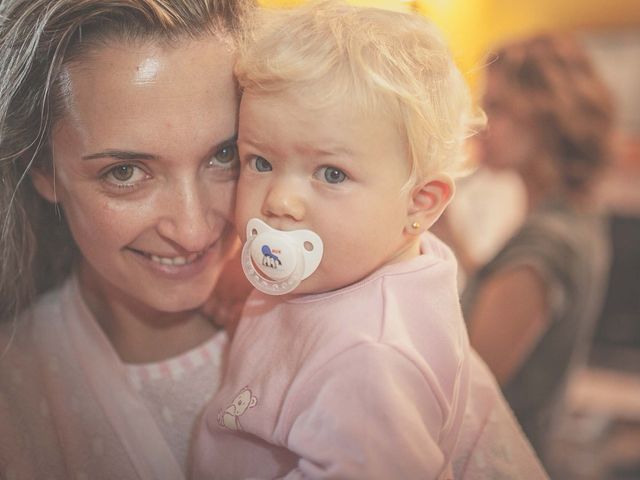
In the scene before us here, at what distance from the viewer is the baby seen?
2.21 ft

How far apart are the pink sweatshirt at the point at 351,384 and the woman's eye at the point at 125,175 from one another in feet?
0.73

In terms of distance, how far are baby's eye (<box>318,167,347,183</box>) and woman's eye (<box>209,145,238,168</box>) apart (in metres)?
0.21

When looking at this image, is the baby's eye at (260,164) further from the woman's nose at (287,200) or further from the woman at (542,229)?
the woman at (542,229)

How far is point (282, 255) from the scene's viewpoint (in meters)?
0.72

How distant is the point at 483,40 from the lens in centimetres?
370

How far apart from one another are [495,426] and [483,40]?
10.3 feet

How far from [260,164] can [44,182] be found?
380mm

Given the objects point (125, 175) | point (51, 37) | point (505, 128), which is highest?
point (51, 37)

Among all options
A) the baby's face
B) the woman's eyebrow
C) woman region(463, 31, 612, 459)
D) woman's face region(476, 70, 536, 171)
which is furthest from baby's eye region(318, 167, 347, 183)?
woman's face region(476, 70, 536, 171)

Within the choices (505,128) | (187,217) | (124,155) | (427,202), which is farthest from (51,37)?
(505,128)

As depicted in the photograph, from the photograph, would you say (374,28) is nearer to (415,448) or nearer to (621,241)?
(415,448)

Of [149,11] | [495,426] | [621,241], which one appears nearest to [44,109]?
[149,11]

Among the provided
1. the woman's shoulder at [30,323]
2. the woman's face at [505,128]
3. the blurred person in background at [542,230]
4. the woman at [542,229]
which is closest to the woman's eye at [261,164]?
the woman's shoulder at [30,323]

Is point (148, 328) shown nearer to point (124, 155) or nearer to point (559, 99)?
point (124, 155)
